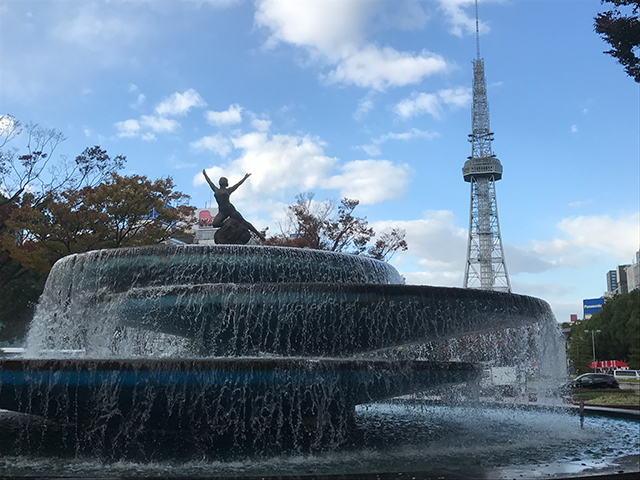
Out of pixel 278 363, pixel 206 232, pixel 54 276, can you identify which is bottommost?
pixel 278 363

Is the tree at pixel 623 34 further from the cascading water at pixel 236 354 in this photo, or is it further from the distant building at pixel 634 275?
the distant building at pixel 634 275

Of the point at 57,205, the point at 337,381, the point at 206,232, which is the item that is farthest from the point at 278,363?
the point at 206,232

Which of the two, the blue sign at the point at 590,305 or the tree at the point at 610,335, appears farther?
the blue sign at the point at 590,305

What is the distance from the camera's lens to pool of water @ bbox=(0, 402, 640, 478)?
20.8 ft

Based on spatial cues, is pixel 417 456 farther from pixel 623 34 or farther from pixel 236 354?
pixel 623 34

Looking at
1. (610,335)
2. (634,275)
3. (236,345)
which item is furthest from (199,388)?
(634,275)

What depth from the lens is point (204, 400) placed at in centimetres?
760

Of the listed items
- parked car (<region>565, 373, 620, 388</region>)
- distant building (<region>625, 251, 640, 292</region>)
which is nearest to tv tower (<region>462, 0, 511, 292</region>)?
distant building (<region>625, 251, 640, 292</region>)

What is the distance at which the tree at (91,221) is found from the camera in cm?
2470

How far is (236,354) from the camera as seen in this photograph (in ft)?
33.2

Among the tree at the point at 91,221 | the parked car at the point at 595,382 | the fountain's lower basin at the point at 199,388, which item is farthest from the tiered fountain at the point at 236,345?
the parked car at the point at 595,382

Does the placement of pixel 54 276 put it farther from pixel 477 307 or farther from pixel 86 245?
pixel 86 245

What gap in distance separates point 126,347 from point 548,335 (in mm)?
10374

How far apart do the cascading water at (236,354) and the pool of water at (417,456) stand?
0.28 metres
